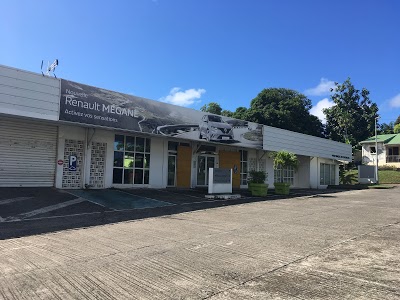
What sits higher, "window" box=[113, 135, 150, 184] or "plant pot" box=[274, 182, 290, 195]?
"window" box=[113, 135, 150, 184]

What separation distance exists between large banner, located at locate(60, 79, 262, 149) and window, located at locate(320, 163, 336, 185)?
1351cm

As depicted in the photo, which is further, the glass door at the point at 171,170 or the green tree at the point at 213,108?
the green tree at the point at 213,108

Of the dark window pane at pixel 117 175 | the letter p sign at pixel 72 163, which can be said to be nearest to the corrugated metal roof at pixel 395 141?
the dark window pane at pixel 117 175

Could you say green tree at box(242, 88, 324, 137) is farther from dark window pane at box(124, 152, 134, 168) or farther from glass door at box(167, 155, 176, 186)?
dark window pane at box(124, 152, 134, 168)

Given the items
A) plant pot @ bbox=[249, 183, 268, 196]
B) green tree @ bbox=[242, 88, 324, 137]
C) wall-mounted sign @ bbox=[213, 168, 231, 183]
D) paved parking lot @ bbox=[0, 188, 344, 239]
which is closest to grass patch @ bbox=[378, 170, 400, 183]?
green tree @ bbox=[242, 88, 324, 137]

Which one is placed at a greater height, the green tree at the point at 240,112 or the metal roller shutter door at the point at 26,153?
the green tree at the point at 240,112

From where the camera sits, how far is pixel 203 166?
22.6 m

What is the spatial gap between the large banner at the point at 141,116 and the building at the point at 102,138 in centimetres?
4

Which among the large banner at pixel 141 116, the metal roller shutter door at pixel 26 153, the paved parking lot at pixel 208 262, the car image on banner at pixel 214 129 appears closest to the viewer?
the paved parking lot at pixel 208 262

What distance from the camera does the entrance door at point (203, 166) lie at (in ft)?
73.3

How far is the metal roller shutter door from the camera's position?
1443 centimetres

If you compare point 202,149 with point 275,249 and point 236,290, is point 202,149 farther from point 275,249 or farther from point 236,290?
point 236,290

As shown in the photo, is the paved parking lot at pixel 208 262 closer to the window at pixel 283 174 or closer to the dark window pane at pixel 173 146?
the dark window pane at pixel 173 146

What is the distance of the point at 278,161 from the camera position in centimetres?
2183
